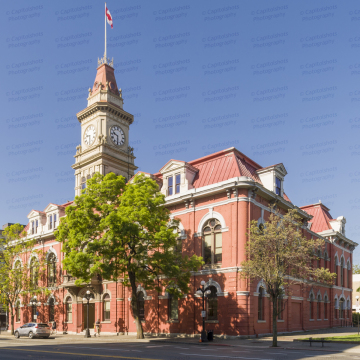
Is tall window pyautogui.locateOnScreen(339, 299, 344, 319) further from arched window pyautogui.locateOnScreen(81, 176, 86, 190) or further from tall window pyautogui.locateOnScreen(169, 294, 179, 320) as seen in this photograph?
arched window pyautogui.locateOnScreen(81, 176, 86, 190)

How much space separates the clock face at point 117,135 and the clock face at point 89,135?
227 centimetres

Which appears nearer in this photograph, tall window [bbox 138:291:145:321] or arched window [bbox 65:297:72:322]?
tall window [bbox 138:291:145:321]

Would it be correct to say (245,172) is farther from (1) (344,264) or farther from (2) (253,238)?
(1) (344,264)

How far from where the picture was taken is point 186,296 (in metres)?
32.7

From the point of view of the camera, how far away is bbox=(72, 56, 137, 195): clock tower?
48.0m

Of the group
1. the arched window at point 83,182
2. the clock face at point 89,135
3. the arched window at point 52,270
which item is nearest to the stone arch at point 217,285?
the arched window at point 52,270

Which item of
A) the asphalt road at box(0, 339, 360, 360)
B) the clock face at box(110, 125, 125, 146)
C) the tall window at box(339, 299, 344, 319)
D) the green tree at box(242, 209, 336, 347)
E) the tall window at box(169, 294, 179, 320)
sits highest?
the clock face at box(110, 125, 125, 146)

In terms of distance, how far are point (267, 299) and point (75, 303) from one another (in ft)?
68.3

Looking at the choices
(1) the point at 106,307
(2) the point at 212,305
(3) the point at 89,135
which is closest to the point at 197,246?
(2) the point at 212,305

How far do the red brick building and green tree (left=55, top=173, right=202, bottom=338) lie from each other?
271 cm

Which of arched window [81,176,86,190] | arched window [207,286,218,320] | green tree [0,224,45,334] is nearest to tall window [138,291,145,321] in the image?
arched window [207,286,218,320]

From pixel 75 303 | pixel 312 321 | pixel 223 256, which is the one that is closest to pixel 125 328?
pixel 75 303

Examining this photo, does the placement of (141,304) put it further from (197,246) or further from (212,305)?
(197,246)

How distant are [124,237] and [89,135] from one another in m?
24.6
